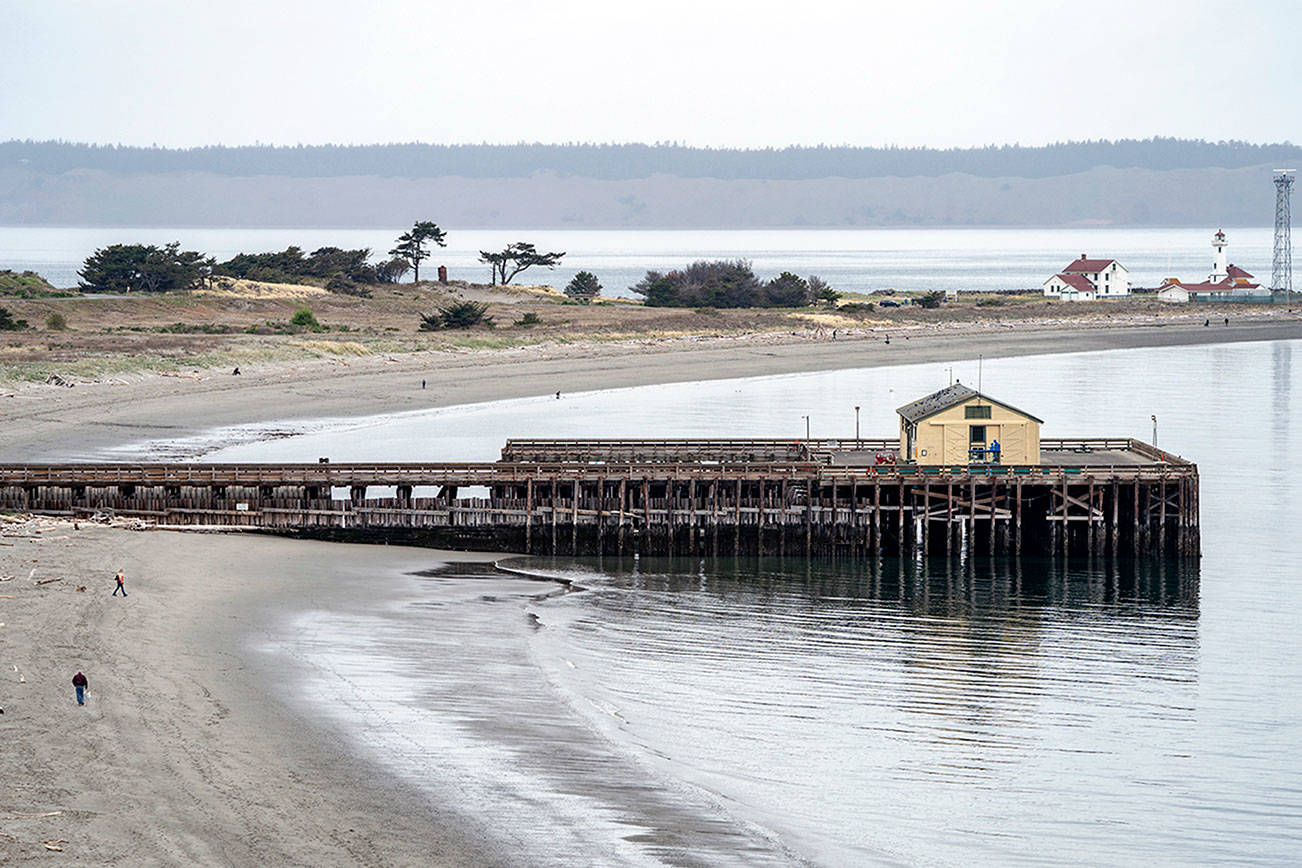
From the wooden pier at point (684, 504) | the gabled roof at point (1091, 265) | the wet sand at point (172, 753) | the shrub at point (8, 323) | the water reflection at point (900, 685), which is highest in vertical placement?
the gabled roof at point (1091, 265)

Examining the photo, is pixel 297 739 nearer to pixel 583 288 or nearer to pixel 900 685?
pixel 900 685

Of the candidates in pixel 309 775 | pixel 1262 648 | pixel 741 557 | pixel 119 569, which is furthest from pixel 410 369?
pixel 309 775

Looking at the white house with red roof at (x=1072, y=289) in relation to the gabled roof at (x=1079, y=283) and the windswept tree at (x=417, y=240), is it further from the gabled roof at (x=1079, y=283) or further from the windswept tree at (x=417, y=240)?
the windswept tree at (x=417, y=240)

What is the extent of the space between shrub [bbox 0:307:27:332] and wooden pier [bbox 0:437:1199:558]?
53.0 metres

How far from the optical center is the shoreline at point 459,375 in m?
68.6

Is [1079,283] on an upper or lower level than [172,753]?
upper

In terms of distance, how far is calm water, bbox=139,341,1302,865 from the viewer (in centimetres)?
2466

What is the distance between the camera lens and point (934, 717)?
3106 cm

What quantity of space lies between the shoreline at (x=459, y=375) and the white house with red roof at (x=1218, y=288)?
21030mm

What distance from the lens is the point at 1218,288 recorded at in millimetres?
180875

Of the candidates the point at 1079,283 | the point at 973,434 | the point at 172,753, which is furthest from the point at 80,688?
the point at 1079,283

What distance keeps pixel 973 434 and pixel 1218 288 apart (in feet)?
472

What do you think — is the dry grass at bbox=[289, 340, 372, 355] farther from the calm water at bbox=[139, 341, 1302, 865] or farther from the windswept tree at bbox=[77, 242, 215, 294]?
the calm water at bbox=[139, 341, 1302, 865]

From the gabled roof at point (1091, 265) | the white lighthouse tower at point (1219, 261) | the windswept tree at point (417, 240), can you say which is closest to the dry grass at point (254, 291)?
the windswept tree at point (417, 240)
